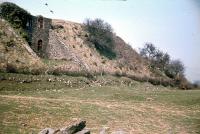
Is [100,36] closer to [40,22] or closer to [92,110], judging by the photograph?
[40,22]

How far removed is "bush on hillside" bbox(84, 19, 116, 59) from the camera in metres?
56.5

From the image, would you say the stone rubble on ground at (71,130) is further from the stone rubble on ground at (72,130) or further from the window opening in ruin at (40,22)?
the window opening in ruin at (40,22)

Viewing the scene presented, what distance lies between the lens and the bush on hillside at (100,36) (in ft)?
185

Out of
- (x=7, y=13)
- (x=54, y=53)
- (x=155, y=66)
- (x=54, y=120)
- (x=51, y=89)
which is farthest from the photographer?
(x=155, y=66)

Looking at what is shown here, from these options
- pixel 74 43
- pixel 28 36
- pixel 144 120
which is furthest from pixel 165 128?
pixel 74 43

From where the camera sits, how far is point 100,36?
5831 cm

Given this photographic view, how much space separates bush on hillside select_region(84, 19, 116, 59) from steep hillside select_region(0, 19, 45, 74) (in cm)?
1712

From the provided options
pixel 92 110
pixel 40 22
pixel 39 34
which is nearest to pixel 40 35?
pixel 39 34

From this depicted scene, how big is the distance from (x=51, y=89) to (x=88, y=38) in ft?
90.1

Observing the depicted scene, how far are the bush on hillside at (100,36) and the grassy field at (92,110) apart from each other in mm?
26527

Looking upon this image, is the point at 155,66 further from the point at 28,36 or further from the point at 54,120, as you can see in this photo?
the point at 54,120

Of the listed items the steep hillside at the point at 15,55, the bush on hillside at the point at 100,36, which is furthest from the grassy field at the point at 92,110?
the bush on hillside at the point at 100,36

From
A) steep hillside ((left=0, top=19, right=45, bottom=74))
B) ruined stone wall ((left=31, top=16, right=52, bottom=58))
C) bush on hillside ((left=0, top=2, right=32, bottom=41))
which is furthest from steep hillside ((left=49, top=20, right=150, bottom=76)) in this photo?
steep hillside ((left=0, top=19, right=45, bottom=74))

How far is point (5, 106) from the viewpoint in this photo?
18266 millimetres
